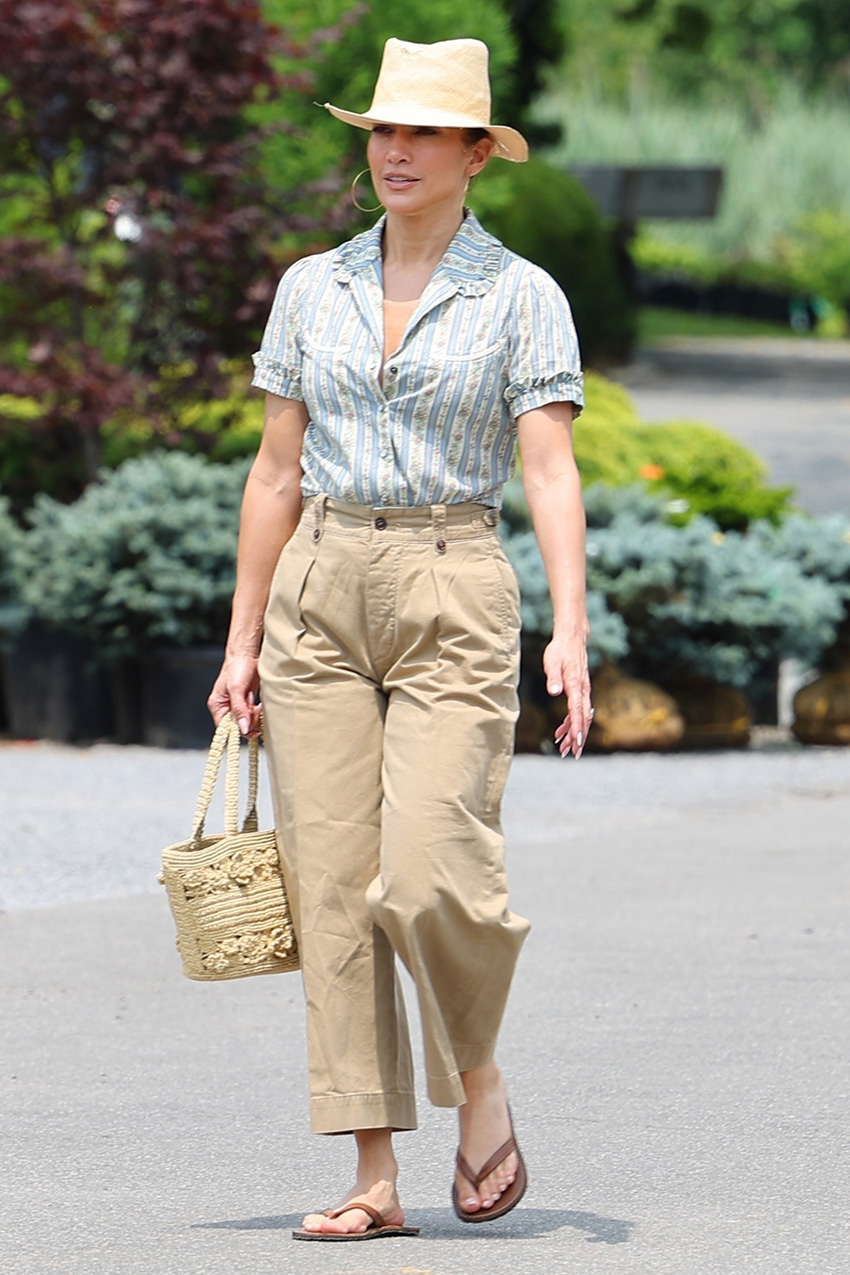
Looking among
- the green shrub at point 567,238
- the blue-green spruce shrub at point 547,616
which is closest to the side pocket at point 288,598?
→ the blue-green spruce shrub at point 547,616

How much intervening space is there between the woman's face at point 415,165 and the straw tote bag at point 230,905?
1004 mm

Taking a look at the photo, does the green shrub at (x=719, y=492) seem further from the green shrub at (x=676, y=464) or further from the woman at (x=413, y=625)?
the woman at (x=413, y=625)

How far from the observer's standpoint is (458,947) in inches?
147

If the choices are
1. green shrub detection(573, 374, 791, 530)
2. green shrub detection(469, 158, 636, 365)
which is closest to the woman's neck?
green shrub detection(573, 374, 791, 530)

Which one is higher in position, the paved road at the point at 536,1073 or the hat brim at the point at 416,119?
the hat brim at the point at 416,119

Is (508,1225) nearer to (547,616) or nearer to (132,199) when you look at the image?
(547,616)

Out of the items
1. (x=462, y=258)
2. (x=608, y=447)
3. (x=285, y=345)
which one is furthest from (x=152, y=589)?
(x=462, y=258)

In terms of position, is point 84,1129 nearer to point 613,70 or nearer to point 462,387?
point 462,387

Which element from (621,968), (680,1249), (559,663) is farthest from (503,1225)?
(621,968)

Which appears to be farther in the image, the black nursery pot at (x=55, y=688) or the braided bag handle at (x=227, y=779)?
the black nursery pot at (x=55, y=688)

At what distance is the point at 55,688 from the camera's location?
34.1 feet

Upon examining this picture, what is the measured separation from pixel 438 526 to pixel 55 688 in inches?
269

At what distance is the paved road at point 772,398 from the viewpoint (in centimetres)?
2125

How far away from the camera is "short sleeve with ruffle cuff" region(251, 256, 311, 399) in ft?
12.8
